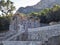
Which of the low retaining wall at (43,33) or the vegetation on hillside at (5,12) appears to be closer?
the low retaining wall at (43,33)

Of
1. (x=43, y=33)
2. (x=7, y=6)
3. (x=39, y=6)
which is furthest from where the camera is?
(x=39, y=6)

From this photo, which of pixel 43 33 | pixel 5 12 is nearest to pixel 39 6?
pixel 5 12

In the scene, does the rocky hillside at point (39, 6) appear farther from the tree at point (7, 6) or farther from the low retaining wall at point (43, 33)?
the low retaining wall at point (43, 33)

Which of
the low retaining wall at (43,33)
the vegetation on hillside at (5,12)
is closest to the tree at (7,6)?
the vegetation on hillside at (5,12)

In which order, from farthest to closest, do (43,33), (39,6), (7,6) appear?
(39,6) < (7,6) < (43,33)

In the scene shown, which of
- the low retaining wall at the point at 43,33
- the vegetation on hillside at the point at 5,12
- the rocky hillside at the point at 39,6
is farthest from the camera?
the rocky hillside at the point at 39,6

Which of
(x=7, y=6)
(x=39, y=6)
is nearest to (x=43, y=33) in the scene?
(x=7, y=6)

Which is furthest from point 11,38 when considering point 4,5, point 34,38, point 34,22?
point 4,5

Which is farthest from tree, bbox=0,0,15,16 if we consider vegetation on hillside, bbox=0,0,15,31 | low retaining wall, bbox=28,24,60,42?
low retaining wall, bbox=28,24,60,42

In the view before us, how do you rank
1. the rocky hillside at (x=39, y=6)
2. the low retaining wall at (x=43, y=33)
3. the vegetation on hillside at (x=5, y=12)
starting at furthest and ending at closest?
1. the rocky hillside at (x=39, y=6)
2. the vegetation on hillside at (x=5, y=12)
3. the low retaining wall at (x=43, y=33)

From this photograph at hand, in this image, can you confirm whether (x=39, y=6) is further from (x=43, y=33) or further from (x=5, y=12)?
(x=43, y=33)

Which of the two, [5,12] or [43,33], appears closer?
[43,33]

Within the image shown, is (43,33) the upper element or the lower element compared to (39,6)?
upper

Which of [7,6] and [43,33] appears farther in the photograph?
[7,6]
